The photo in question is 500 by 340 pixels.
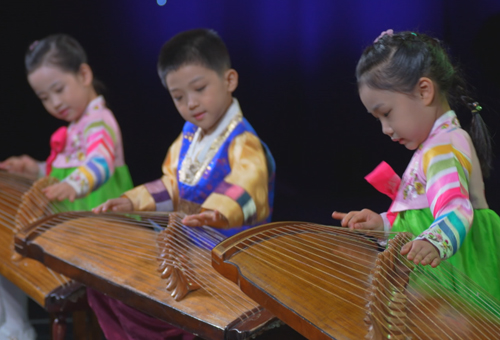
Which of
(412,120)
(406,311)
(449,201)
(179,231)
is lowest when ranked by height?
(179,231)

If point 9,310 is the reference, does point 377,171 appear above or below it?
above

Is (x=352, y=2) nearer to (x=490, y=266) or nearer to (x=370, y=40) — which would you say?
(x=370, y=40)

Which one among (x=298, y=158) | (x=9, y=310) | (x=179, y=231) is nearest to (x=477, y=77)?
(x=298, y=158)

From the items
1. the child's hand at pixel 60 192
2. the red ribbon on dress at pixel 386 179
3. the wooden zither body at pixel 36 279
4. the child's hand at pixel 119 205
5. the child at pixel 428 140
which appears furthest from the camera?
the child's hand at pixel 60 192

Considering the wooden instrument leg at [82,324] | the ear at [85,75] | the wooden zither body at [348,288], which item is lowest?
the wooden instrument leg at [82,324]

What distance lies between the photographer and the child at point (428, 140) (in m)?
1.55

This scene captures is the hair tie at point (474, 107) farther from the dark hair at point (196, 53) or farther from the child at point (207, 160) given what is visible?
the dark hair at point (196, 53)

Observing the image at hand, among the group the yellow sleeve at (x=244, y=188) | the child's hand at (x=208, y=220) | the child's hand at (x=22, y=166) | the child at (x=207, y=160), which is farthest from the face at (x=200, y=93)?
the child's hand at (x=22, y=166)

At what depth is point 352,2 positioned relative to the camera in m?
2.06

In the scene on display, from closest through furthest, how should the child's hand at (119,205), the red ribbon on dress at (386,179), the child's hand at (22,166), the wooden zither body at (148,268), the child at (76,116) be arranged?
the wooden zither body at (148,268) → the red ribbon on dress at (386,179) → the child's hand at (119,205) → the child at (76,116) → the child's hand at (22,166)

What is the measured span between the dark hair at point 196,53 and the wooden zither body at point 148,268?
0.57m

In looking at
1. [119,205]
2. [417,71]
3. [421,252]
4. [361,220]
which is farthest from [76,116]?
A: [421,252]

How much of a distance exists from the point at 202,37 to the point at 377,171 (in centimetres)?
Answer: 88

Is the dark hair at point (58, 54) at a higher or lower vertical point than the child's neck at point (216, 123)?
higher
